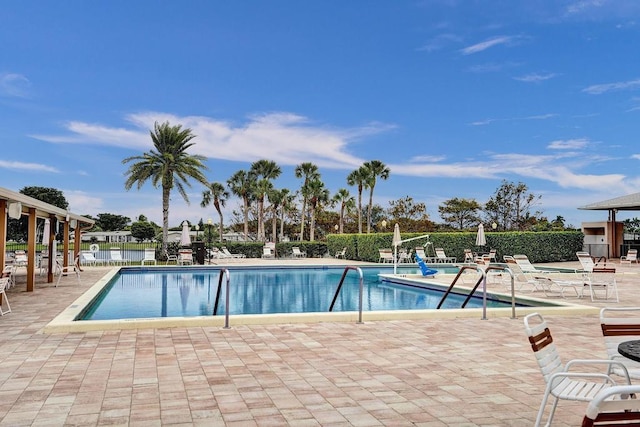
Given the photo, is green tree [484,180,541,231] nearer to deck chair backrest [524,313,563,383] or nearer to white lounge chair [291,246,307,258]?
white lounge chair [291,246,307,258]

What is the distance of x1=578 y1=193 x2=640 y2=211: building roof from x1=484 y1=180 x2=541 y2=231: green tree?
413 inches

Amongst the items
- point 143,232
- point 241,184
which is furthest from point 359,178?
point 143,232

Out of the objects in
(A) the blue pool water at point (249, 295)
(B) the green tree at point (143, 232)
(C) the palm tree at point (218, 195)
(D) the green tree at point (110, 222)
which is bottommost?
(A) the blue pool water at point (249, 295)

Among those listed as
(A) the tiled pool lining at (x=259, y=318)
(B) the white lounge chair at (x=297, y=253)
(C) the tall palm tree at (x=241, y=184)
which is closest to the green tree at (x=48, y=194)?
(C) the tall palm tree at (x=241, y=184)

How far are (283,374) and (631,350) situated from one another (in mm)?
3161

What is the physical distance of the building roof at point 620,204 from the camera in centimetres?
3088

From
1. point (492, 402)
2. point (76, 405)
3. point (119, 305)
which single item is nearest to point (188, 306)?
point (119, 305)

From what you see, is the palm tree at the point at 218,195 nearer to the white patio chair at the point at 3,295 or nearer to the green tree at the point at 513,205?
the green tree at the point at 513,205

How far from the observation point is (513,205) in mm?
46094

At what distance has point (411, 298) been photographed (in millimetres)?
14875

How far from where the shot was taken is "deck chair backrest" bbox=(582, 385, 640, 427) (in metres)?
2.15

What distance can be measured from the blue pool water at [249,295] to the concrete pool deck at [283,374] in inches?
153

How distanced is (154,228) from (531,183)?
169ft

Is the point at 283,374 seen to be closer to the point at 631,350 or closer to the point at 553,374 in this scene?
the point at 553,374
